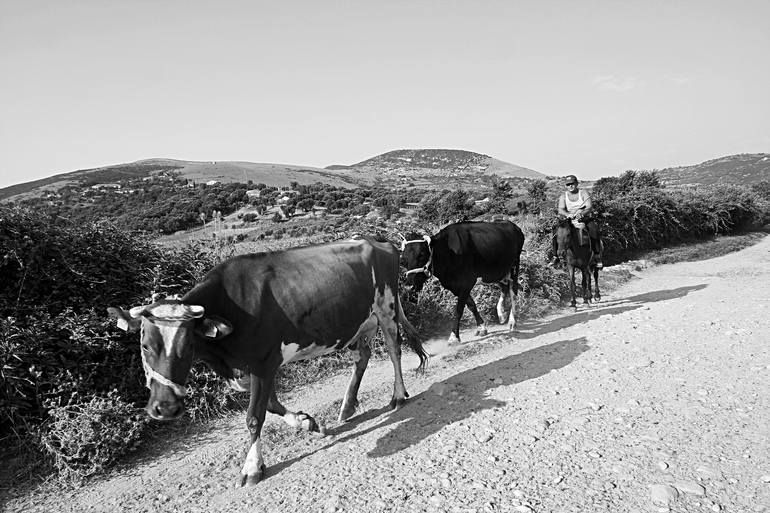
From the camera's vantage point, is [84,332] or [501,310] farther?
[501,310]

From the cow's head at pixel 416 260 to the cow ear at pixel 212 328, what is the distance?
14.4 ft

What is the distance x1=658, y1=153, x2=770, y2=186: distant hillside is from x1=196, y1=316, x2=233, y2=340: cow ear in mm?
57739

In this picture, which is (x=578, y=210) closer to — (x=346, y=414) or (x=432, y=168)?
(x=346, y=414)

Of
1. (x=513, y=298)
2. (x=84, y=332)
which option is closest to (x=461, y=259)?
(x=513, y=298)

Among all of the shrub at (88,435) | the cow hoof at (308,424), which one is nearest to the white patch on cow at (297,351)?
the cow hoof at (308,424)

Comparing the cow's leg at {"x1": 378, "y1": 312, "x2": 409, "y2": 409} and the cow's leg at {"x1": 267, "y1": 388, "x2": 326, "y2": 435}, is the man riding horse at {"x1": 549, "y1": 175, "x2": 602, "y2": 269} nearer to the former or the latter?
the cow's leg at {"x1": 378, "y1": 312, "x2": 409, "y2": 409}

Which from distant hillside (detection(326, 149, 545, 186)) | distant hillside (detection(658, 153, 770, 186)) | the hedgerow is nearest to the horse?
the hedgerow

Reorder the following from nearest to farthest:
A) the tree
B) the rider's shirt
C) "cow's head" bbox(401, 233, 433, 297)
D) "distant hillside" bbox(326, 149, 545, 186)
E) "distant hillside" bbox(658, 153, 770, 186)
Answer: "cow's head" bbox(401, 233, 433, 297)
the rider's shirt
the tree
"distant hillside" bbox(658, 153, 770, 186)
"distant hillside" bbox(326, 149, 545, 186)

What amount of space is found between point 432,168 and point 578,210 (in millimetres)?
75414

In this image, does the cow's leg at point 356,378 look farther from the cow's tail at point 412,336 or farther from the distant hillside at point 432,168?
the distant hillside at point 432,168

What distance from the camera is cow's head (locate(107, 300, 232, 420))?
3.64 meters

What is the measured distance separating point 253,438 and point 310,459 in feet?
1.96

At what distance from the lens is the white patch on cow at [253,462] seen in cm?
419

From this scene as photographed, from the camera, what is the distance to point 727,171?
64.1 metres
